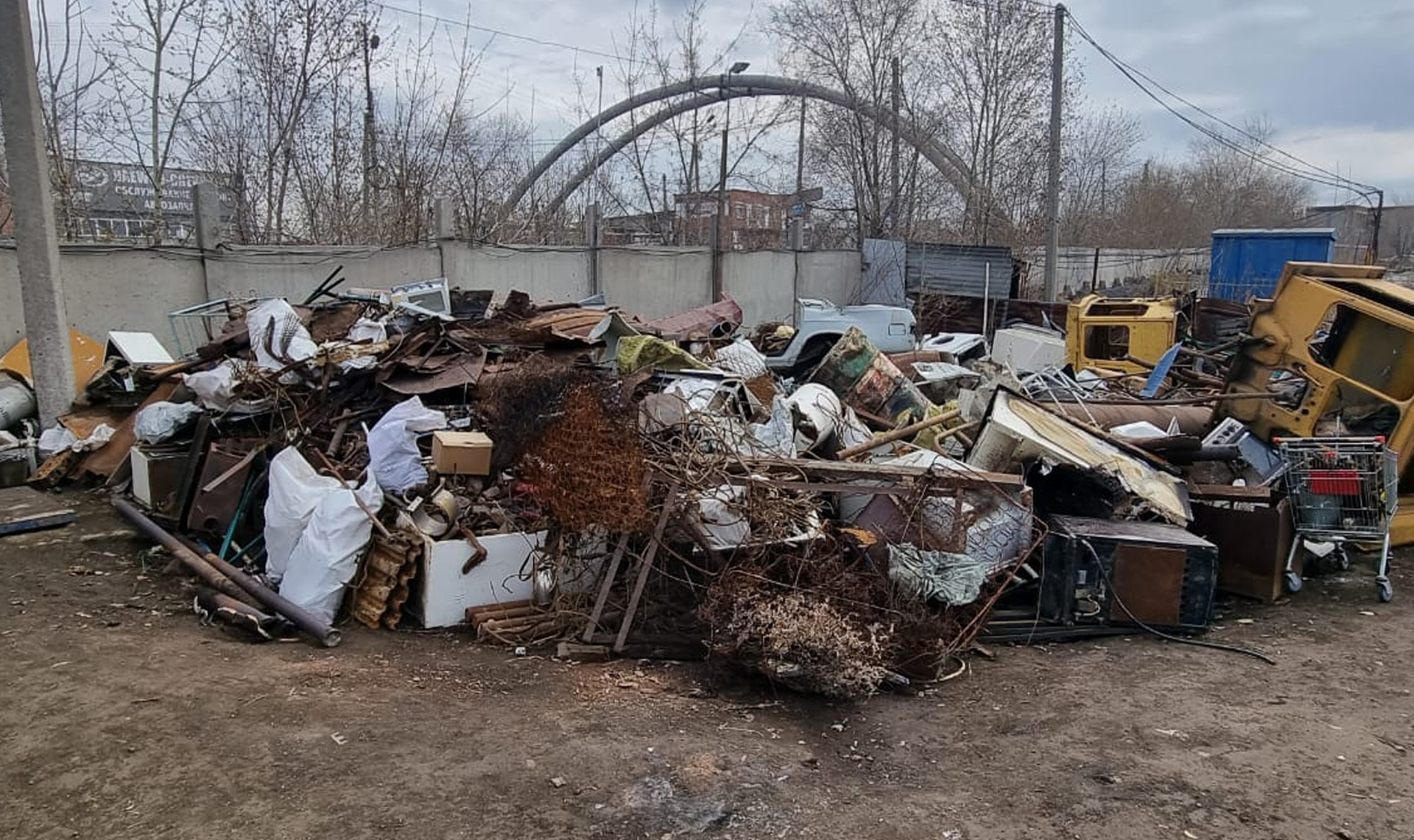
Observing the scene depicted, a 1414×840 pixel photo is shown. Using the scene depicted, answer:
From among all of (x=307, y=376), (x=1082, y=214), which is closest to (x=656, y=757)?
(x=307, y=376)

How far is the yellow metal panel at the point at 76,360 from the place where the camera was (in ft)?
24.9

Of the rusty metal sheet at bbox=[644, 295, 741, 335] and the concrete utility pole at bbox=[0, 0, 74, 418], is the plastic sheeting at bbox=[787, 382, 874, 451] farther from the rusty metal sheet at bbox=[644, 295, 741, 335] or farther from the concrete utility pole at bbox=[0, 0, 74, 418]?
the concrete utility pole at bbox=[0, 0, 74, 418]

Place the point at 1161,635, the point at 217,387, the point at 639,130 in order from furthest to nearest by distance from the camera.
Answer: the point at 639,130 → the point at 217,387 → the point at 1161,635

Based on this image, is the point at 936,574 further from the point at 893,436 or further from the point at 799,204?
the point at 799,204

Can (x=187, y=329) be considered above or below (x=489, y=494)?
above

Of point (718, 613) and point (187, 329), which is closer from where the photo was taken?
point (718, 613)

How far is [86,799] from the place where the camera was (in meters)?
2.77

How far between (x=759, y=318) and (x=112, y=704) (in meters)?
13.0

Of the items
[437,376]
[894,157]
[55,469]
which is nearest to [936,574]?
[437,376]

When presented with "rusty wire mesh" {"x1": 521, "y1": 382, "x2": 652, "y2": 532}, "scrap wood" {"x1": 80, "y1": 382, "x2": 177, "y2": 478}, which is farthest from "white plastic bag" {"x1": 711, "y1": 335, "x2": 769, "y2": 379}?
"scrap wood" {"x1": 80, "y1": 382, "x2": 177, "y2": 478}

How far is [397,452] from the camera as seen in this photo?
530 cm

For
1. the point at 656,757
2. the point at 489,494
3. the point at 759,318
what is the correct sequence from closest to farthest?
the point at 656,757 < the point at 489,494 < the point at 759,318

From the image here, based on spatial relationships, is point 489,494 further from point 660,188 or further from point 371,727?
point 660,188

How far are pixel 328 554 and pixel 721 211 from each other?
13119 mm
